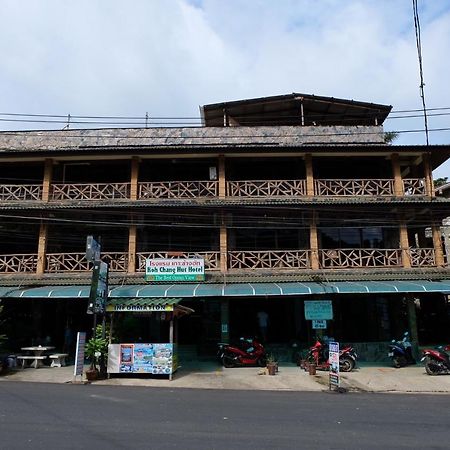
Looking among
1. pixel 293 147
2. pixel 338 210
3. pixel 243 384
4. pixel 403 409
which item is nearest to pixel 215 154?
pixel 293 147

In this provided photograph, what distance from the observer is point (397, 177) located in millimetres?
17750

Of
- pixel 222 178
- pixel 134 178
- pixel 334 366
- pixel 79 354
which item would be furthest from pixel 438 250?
pixel 79 354

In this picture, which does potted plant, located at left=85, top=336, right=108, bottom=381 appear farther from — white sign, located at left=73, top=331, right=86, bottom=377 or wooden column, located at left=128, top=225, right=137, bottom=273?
wooden column, located at left=128, top=225, right=137, bottom=273

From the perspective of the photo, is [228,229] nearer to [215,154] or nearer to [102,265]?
[215,154]

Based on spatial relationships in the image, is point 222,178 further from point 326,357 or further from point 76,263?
point 326,357

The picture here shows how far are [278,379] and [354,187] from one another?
8809 mm

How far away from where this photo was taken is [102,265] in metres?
14.1

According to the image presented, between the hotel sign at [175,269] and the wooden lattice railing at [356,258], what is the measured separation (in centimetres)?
495

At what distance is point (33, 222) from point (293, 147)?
11201 millimetres

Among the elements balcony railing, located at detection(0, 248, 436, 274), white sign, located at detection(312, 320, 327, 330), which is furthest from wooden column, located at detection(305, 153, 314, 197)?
white sign, located at detection(312, 320, 327, 330)

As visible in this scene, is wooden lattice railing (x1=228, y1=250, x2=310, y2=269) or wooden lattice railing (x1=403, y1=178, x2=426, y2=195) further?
wooden lattice railing (x1=403, y1=178, x2=426, y2=195)

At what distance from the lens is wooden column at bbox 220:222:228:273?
1709 centimetres

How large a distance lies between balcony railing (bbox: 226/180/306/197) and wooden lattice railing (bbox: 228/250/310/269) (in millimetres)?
2429

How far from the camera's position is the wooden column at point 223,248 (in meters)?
17.1
